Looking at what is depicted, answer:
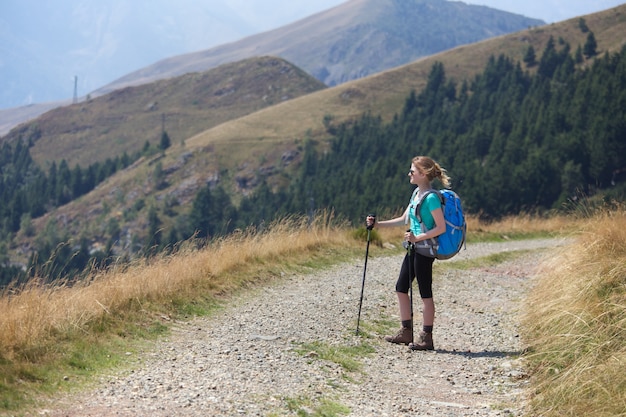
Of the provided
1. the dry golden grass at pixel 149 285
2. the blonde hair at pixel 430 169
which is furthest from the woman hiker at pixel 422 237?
the dry golden grass at pixel 149 285

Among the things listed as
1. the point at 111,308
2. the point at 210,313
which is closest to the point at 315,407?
the point at 111,308

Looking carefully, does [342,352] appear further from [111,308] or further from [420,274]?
[111,308]

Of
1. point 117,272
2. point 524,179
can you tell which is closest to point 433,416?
point 117,272

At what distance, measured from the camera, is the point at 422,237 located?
26.5 feet

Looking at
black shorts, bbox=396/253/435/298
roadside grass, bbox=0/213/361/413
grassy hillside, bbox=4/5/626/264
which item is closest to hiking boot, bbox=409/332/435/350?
black shorts, bbox=396/253/435/298

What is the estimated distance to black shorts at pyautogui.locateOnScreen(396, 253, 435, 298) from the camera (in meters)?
8.34

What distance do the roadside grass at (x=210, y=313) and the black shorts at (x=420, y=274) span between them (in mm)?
872

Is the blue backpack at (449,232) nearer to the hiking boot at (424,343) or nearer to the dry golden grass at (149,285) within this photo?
the hiking boot at (424,343)

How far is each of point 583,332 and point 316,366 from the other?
2.72 metres

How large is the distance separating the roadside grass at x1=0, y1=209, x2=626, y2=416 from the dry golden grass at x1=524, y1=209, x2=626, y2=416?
1 centimetres

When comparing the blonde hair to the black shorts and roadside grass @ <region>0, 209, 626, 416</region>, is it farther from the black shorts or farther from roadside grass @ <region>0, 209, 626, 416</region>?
roadside grass @ <region>0, 209, 626, 416</region>

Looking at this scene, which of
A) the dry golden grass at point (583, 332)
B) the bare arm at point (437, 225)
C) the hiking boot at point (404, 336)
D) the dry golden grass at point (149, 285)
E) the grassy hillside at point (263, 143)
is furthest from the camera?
the grassy hillside at point (263, 143)

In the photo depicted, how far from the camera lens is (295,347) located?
7.85 m

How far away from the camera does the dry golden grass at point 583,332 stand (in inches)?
217
